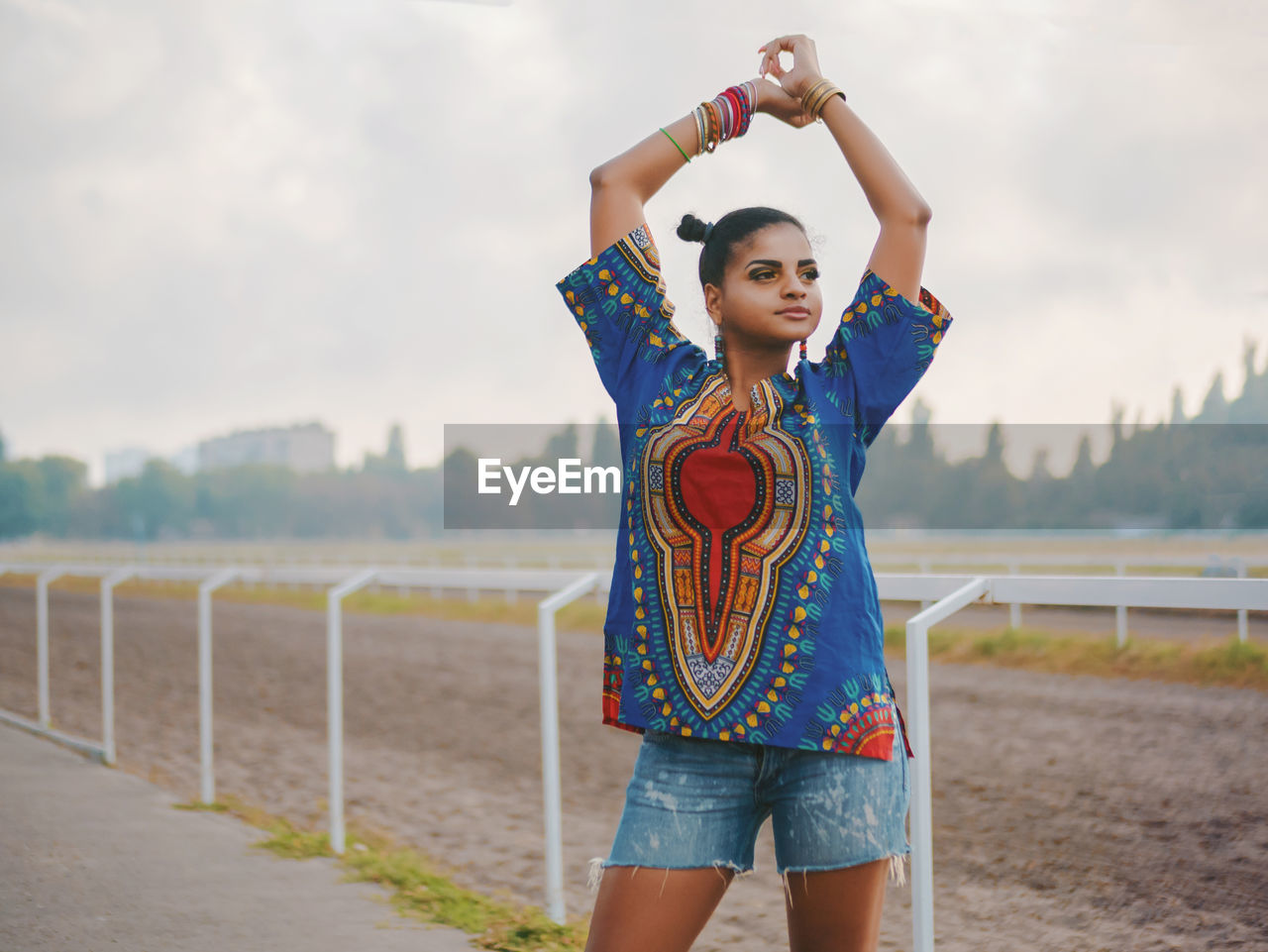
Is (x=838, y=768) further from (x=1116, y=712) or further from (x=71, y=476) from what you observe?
(x=71, y=476)

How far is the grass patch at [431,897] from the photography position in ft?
10.6

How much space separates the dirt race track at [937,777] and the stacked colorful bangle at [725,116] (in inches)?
108

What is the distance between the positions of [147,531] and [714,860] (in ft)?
321

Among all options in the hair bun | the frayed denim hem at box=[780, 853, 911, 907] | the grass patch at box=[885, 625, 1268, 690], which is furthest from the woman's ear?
the grass patch at box=[885, 625, 1268, 690]

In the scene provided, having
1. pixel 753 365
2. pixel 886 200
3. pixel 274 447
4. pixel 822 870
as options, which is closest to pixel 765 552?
pixel 753 365

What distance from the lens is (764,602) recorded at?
148 centimetres

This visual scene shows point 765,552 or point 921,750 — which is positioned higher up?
point 765,552

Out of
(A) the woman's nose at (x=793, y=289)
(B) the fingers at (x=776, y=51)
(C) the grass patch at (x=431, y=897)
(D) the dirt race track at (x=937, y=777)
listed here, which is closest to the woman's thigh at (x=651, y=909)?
(A) the woman's nose at (x=793, y=289)

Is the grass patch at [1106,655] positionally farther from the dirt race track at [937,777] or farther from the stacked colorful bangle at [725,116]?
the stacked colorful bangle at [725,116]

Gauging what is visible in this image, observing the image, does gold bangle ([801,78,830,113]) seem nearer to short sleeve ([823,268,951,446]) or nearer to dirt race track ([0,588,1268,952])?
short sleeve ([823,268,951,446])

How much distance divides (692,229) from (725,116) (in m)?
0.17

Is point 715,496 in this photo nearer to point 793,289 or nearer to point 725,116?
point 793,289

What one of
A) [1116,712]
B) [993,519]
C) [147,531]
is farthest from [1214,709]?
[147,531]

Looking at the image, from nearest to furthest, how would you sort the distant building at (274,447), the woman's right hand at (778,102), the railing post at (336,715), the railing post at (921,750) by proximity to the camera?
the woman's right hand at (778,102)
the railing post at (921,750)
the railing post at (336,715)
the distant building at (274,447)
